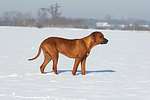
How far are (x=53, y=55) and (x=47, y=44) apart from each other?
1.20 ft

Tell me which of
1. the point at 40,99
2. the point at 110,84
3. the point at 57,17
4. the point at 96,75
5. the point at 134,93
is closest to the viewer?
the point at 40,99

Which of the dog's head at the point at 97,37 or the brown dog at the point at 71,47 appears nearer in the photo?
the brown dog at the point at 71,47

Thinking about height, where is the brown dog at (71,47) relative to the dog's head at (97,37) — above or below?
below

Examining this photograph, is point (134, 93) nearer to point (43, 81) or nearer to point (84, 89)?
point (84, 89)

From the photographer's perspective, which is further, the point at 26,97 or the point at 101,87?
the point at 101,87

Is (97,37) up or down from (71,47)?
up

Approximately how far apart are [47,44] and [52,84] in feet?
4.67

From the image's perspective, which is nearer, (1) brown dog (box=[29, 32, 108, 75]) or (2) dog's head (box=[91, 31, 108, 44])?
(1) brown dog (box=[29, 32, 108, 75])

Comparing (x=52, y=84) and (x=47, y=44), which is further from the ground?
(x=47, y=44)

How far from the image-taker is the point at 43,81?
6180mm

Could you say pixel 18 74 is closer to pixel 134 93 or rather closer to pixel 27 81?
pixel 27 81

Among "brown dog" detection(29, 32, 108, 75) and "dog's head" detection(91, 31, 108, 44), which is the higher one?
"dog's head" detection(91, 31, 108, 44)

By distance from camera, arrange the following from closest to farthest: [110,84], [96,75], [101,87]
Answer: [101,87] < [110,84] < [96,75]

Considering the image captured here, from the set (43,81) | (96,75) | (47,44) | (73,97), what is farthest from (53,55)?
(73,97)
